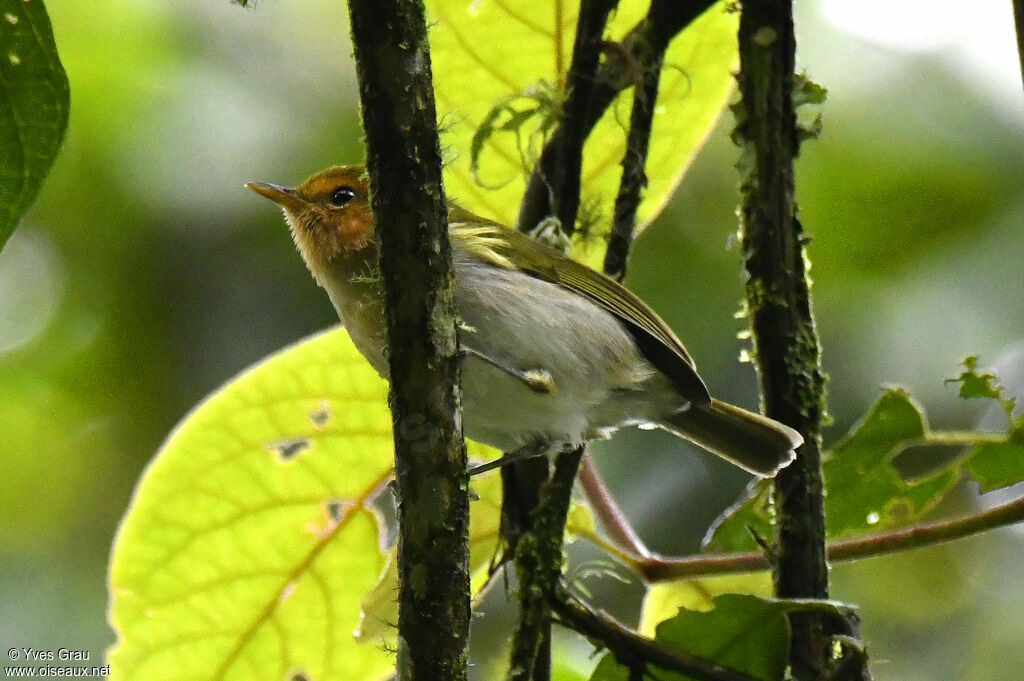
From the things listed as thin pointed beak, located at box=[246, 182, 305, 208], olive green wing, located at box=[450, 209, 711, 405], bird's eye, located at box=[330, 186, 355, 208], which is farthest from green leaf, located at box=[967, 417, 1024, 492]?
thin pointed beak, located at box=[246, 182, 305, 208]

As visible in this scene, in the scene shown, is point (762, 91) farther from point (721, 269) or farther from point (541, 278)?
point (721, 269)

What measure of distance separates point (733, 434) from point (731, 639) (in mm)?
1069

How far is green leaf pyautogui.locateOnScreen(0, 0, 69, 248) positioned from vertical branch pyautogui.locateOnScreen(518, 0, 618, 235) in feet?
3.39

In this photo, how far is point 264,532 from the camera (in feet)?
8.00

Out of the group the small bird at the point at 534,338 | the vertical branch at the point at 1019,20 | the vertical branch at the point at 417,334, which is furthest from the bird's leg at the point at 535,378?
the vertical branch at the point at 1019,20

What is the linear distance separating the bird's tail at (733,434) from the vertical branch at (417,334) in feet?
3.62

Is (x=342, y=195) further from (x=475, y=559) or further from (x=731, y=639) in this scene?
(x=731, y=639)

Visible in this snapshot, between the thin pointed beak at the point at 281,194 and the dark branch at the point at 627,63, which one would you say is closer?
the dark branch at the point at 627,63

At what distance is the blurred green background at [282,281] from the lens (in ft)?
14.0

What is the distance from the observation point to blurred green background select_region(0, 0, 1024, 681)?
14.0 ft

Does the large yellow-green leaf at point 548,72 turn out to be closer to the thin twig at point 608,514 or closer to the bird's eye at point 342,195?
the bird's eye at point 342,195

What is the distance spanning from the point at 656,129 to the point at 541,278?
46cm

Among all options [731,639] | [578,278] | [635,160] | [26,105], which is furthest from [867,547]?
[26,105]

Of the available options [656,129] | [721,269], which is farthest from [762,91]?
[721,269]
